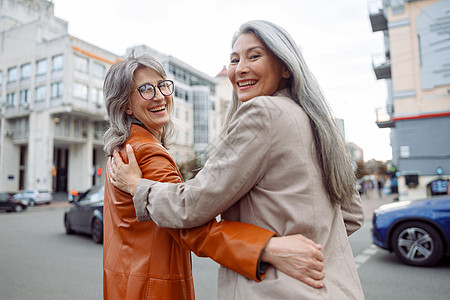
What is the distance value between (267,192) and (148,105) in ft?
3.35

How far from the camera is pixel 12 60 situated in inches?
1615

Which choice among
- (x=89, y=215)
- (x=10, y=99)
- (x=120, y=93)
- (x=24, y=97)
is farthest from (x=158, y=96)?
(x=10, y=99)

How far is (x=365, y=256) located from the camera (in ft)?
22.7

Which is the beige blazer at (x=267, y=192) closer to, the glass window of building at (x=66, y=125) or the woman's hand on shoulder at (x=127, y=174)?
the woman's hand on shoulder at (x=127, y=174)

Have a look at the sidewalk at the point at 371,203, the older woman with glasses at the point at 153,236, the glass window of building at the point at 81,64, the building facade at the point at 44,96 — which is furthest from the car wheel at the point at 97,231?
the glass window of building at the point at 81,64

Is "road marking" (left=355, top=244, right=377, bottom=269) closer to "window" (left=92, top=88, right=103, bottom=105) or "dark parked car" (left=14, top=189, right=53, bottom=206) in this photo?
"dark parked car" (left=14, top=189, right=53, bottom=206)

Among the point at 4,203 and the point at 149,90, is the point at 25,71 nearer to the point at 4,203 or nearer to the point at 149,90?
the point at 4,203

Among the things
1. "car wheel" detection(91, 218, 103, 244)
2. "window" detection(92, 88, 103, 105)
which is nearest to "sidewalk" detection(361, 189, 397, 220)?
"car wheel" detection(91, 218, 103, 244)

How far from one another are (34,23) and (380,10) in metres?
36.3

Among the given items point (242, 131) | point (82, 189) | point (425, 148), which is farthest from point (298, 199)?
point (82, 189)

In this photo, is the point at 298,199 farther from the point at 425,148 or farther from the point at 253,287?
the point at 425,148

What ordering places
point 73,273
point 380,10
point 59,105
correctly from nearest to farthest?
point 73,273, point 380,10, point 59,105

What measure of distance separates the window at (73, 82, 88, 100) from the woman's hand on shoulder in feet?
130

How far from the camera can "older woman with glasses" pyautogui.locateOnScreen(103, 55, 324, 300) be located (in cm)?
122
